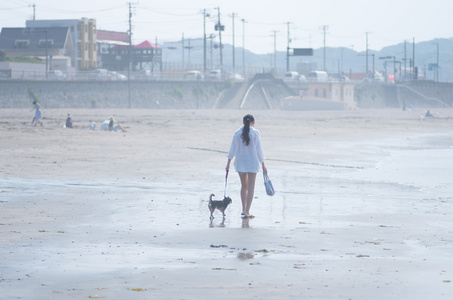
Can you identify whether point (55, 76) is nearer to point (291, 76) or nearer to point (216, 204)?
point (291, 76)

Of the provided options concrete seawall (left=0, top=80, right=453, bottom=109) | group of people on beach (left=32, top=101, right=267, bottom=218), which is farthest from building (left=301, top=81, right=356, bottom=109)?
group of people on beach (left=32, top=101, right=267, bottom=218)

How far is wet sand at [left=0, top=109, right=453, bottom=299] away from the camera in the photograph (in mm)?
7789

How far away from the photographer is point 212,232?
1130 cm

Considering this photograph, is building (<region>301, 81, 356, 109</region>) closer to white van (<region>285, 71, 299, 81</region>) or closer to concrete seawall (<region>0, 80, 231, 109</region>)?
white van (<region>285, 71, 299, 81</region>)

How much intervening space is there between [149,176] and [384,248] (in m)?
10.4

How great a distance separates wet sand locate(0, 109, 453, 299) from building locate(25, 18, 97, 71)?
289 ft

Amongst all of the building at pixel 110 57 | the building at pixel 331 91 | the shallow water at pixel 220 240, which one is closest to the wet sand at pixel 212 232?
the shallow water at pixel 220 240

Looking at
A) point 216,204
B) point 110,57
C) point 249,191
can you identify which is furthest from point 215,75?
point 216,204

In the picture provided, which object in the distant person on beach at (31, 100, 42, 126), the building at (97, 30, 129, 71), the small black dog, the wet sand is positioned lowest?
the wet sand

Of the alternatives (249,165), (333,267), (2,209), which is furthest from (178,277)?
(2,209)

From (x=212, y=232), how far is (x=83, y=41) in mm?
103841

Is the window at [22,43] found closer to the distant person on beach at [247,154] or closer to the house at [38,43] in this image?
the house at [38,43]

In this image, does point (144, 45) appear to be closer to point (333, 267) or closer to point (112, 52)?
point (112, 52)

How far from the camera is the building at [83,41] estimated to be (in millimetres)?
110938
